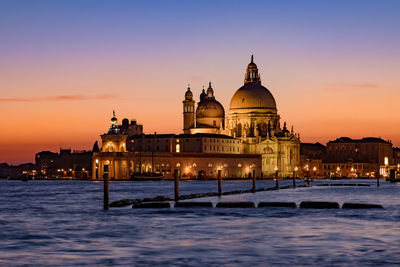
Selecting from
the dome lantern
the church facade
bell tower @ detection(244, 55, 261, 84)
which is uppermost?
bell tower @ detection(244, 55, 261, 84)

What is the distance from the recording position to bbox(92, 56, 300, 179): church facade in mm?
150125

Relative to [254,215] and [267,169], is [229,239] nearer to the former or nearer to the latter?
[254,215]

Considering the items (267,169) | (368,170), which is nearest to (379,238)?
(267,169)

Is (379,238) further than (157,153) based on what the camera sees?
No

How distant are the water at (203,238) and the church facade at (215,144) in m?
108

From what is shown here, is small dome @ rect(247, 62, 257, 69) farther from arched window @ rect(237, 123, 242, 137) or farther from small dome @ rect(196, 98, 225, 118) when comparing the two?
arched window @ rect(237, 123, 242, 137)

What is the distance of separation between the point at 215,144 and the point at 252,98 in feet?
51.6

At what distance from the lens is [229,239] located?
27922mm

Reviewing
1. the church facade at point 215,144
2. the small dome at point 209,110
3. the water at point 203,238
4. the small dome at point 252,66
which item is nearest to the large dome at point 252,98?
the church facade at point 215,144

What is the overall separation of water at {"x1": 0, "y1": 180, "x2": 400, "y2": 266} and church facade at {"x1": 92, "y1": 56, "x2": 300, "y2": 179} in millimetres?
107737

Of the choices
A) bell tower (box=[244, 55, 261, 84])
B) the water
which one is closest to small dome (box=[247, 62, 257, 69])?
bell tower (box=[244, 55, 261, 84])

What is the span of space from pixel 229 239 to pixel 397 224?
31.3 feet

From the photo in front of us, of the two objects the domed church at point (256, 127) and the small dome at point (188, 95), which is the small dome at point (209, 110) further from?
the small dome at point (188, 95)

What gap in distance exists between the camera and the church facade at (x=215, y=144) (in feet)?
493
